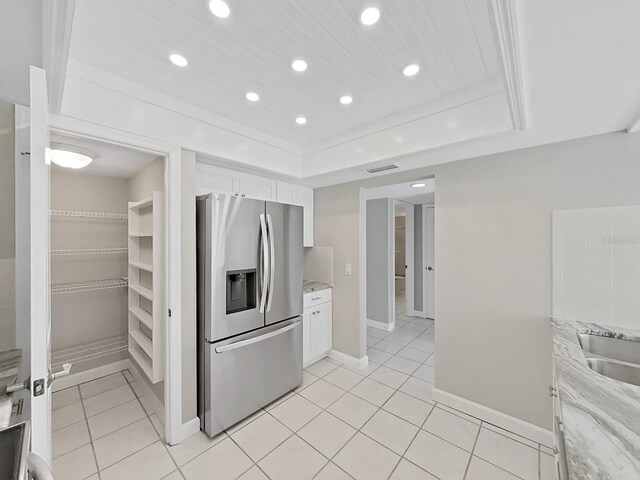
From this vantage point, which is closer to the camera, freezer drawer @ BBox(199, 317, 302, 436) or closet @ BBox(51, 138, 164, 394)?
freezer drawer @ BBox(199, 317, 302, 436)

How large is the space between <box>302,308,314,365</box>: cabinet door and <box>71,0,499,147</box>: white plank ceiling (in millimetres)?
2127

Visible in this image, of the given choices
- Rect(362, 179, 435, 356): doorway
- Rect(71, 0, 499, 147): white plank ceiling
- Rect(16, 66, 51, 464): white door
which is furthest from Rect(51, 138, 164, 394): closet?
Rect(362, 179, 435, 356): doorway

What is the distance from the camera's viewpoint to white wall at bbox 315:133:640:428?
1.78 meters

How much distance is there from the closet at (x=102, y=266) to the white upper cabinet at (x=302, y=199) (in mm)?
1316

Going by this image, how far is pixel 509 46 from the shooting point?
1.00 metres

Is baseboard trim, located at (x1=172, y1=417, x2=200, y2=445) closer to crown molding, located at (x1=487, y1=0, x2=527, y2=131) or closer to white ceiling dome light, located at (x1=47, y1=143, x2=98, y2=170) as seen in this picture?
white ceiling dome light, located at (x1=47, y1=143, x2=98, y2=170)

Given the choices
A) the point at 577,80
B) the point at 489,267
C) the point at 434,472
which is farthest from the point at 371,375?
the point at 577,80

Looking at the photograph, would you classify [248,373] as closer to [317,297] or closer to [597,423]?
[317,297]

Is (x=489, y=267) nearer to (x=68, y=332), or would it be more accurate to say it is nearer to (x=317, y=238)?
(x=317, y=238)

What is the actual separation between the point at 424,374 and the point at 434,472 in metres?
1.31

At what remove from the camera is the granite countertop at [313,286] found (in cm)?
300

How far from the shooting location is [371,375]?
113 inches

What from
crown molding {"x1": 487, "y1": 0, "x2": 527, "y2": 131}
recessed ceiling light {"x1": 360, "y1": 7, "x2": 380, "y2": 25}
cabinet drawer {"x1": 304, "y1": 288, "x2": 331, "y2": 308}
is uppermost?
recessed ceiling light {"x1": 360, "y1": 7, "x2": 380, "y2": 25}

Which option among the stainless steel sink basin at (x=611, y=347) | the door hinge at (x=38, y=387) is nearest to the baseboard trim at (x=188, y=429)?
the door hinge at (x=38, y=387)
